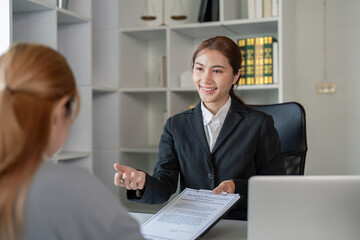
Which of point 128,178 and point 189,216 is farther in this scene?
point 128,178

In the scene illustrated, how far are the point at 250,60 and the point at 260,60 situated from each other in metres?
0.07

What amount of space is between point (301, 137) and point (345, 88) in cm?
131

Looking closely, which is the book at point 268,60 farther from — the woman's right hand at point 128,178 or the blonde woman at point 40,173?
the blonde woman at point 40,173

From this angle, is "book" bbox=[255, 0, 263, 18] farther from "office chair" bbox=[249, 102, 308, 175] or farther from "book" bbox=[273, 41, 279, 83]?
"office chair" bbox=[249, 102, 308, 175]

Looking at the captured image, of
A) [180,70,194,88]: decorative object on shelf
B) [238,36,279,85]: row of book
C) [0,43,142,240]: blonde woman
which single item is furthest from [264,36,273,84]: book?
[0,43,142,240]: blonde woman

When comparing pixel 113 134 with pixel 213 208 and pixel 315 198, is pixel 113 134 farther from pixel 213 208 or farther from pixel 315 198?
pixel 315 198

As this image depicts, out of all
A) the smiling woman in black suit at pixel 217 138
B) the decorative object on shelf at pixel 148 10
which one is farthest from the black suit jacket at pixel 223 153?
the decorative object on shelf at pixel 148 10

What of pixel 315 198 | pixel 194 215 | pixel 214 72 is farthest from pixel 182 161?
pixel 315 198

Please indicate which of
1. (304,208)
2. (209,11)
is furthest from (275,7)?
(304,208)

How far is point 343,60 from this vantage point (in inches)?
122

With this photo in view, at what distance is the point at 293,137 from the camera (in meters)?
2.00

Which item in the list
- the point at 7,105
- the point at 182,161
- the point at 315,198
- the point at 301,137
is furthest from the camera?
the point at 301,137

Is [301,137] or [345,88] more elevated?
[345,88]

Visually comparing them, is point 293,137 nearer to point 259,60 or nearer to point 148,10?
point 259,60
